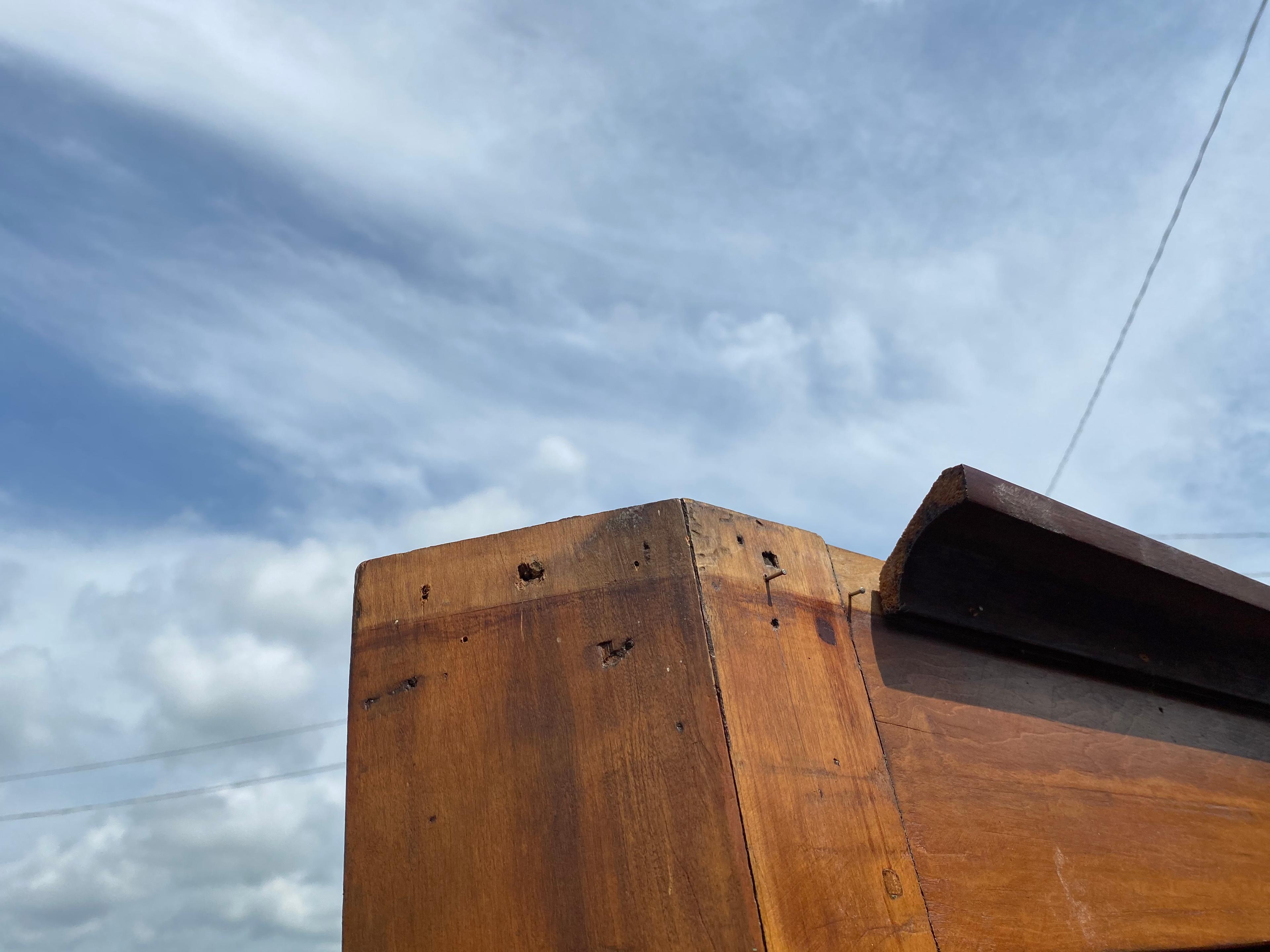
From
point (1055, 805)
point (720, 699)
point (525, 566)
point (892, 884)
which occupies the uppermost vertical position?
point (525, 566)

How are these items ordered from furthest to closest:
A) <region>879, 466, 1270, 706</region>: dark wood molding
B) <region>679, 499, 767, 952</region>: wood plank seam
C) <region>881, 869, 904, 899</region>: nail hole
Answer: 1. <region>879, 466, 1270, 706</region>: dark wood molding
2. <region>881, 869, 904, 899</region>: nail hole
3. <region>679, 499, 767, 952</region>: wood plank seam

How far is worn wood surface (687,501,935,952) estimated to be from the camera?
98cm

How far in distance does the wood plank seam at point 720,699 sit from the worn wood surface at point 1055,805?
31 centimetres

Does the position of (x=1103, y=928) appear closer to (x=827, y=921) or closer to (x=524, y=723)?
(x=827, y=921)

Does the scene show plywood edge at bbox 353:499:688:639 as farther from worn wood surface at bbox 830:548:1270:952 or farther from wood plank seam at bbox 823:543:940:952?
worn wood surface at bbox 830:548:1270:952

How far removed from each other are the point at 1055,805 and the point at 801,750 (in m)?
0.54

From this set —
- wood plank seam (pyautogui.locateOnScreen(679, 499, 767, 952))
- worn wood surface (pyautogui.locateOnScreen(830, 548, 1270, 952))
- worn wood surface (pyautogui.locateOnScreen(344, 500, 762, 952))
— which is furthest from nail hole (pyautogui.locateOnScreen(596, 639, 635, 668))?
worn wood surface (pyautogui.locateOnScreen(830, 548, 1270, 952))

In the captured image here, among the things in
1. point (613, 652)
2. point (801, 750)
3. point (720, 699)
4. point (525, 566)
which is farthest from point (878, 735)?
point (525, 566)

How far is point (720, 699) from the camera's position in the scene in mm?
1050

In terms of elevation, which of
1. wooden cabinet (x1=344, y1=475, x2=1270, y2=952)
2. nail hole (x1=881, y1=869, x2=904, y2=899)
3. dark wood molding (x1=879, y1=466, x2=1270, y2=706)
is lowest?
nail hole (x1=881, y1=869, x2=904, y2=899)

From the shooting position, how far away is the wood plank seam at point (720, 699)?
36.4 inches

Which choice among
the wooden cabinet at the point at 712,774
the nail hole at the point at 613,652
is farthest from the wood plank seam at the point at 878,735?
the nail hole at the point at 613,652

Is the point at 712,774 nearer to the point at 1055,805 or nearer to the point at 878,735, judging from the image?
the point at 878,735

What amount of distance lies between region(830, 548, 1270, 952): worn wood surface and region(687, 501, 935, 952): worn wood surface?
54mm
